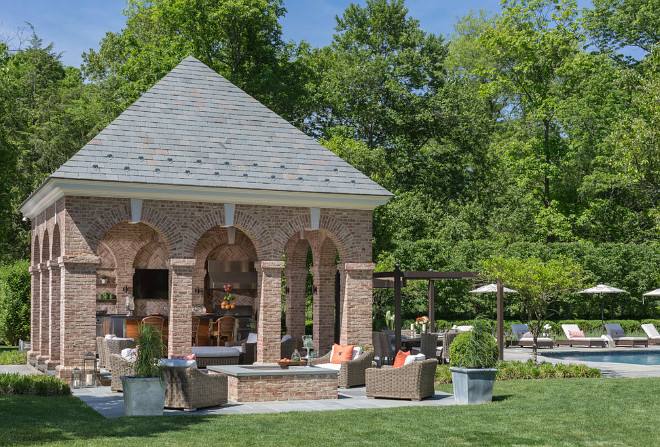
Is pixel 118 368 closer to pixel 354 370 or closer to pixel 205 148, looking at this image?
pixel 354 370

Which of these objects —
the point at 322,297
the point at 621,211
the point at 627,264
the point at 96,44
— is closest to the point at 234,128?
the point at 322,297

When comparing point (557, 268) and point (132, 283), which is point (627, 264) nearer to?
point (557, 268)

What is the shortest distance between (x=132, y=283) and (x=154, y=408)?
44.8 ft

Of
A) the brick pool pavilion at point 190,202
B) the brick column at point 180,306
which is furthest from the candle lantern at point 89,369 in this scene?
the brick column at point 180,306

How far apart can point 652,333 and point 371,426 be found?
81.1 feet

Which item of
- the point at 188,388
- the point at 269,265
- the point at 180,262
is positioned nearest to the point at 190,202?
the point at 180,262

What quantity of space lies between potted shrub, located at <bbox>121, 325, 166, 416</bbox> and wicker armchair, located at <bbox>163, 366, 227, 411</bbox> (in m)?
0.57

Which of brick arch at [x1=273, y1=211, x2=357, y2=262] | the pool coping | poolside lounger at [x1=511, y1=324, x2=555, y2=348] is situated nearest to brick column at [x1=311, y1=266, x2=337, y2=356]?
brick arch at [x1=273, y1=211, x2=357, y2=262]

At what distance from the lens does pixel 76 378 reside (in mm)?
17484

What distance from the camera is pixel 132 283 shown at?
86.6ft

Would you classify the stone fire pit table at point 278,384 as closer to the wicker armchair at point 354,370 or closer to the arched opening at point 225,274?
the wicker armchair at point 354,370

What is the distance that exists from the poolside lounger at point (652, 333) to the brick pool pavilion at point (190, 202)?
16709 millimetres

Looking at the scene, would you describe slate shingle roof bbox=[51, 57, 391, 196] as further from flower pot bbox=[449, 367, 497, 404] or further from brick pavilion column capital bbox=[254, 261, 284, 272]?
flower pot bbox=[449, 367, 497, 404]

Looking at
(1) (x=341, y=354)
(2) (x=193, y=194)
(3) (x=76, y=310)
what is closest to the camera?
(3) (x=76, y=310)
